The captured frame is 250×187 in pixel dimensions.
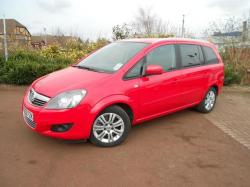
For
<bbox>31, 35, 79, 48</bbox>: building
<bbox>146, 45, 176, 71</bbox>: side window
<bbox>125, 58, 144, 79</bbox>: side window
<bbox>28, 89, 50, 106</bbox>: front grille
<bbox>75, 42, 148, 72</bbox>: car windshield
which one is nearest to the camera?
<bbox>28, 89, 50, 106</bbox>: front grille

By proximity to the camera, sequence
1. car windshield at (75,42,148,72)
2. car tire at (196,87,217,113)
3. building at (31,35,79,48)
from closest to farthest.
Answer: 1. car windshield at (75,42,148,72)
2. car tire at (196,87,217,113)
3. building at (31,35,79,48)

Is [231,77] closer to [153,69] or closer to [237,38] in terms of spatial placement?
[237,38]

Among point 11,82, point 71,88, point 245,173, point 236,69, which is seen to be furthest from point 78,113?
point 236,69

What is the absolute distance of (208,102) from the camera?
20.9ft

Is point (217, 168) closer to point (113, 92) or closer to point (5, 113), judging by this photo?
point (113, 92)

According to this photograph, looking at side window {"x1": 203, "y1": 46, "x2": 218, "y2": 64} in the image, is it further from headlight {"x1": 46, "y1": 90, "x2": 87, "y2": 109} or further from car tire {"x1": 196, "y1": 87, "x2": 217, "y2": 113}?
headlight {"x1": 46, "y1": 90, "x2": 87, "y2": 109}

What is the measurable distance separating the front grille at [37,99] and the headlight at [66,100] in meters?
0.12

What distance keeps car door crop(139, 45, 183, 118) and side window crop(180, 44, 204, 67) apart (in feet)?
0.91

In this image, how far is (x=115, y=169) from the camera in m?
3.63

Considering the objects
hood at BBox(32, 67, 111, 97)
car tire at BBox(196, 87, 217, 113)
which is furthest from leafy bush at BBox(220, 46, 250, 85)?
hood at BBox(32, 67, 111, 97)

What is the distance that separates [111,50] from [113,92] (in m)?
1.34

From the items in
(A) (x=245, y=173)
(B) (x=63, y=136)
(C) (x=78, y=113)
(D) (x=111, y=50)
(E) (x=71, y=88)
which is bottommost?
(A) (x=245, y=173)

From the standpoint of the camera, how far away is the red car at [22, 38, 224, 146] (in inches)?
154

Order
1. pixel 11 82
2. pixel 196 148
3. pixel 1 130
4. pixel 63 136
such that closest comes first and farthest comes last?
pixel 63 136 → pixel 196 148 → pixel 1 130 → pixel 11 82
